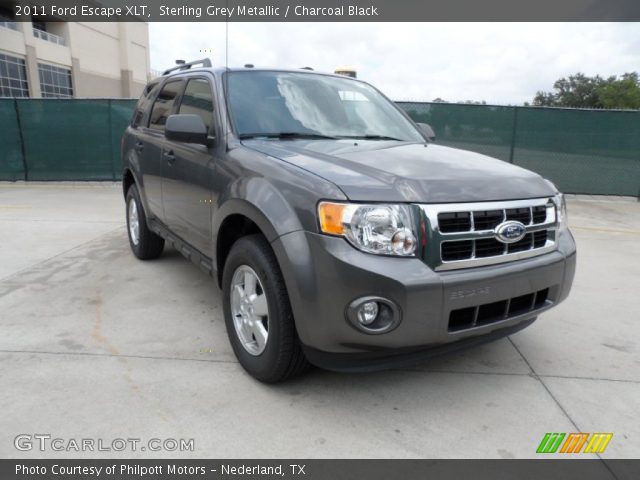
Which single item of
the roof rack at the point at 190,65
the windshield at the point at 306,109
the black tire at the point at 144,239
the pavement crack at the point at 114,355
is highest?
the roof rack at the point at 190,65

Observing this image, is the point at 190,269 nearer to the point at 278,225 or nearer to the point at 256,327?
the point at 256,327

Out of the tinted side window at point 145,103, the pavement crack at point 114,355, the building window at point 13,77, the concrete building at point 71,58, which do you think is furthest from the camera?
the concrete building at point 71,58

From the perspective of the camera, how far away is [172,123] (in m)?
3.18

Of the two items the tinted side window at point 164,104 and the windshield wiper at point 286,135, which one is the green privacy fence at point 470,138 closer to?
the tinted side window at point 164,104

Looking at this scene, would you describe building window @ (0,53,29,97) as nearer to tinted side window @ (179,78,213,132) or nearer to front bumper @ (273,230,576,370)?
tinted side window @ (179,78,213,132)

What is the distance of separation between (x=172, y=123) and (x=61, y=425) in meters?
1.86

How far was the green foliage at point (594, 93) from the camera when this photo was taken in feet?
189

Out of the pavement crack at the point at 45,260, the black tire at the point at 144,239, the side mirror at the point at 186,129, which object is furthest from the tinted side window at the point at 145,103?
the side mirror at the point at 186,129

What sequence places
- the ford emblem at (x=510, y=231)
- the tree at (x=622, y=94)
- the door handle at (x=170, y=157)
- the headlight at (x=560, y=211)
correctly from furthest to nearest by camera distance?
the tree at (x=622, y=94) < the door handle at (x=170, y=157) < the headlight at (x=560, y=211) < the ford emblem at (x=510, y=231)

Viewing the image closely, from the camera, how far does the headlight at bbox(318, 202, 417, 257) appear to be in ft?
7.44

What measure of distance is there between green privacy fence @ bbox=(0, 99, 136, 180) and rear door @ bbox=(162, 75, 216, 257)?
Result: 7.81 m

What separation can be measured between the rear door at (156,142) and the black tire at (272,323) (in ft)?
6.10

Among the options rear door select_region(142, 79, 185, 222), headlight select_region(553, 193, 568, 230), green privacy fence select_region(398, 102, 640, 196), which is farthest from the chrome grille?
green privacy fence select_region(398, 102, 640, 196)

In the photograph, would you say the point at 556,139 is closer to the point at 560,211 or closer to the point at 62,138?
the point at 560,211
